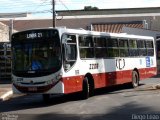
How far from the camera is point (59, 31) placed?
17.6 metres

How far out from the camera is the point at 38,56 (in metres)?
17.7

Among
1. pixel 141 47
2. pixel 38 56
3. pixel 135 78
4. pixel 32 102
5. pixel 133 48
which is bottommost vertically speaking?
pixel 32 102

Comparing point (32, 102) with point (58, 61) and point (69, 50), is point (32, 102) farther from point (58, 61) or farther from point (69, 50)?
point (69, 50)

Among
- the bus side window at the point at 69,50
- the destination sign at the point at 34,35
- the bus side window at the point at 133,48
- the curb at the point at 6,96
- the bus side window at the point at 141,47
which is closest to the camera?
the bus side window at the point at 69,50

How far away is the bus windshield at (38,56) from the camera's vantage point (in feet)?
57.3

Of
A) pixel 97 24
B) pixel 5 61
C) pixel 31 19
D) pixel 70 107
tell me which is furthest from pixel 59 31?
pixel 31 19

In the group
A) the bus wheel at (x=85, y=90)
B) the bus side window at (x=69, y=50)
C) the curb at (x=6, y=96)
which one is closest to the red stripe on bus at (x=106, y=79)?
the bus wheel at (x=85, y=90)

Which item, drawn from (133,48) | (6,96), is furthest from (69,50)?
(133,48)

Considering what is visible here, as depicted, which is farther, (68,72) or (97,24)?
(97,24)

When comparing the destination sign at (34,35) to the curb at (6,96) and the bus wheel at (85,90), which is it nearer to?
the bus wheel at (85,90)

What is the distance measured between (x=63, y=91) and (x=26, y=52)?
86.4 inches

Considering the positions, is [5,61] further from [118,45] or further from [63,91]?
[63,91]

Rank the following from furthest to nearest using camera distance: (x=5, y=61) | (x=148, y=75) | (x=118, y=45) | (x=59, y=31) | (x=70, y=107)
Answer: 1. (x=5, y=61)
2. (x=148, y=75)
3. (x=118, y=45)
4. (x=59, y=31)
5. (x=70, y=107)

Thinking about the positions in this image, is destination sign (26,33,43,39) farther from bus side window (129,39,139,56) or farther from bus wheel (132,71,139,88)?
bus wheel (132,71,139,88)
